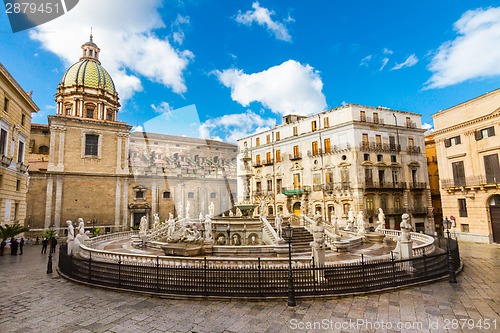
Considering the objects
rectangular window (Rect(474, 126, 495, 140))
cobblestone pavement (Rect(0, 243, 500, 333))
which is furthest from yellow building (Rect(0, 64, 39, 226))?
rectangular window (Rect(474, 126, 495, 140))

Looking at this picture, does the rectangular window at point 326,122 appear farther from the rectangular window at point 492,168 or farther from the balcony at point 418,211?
the rectangular window at point 492,168

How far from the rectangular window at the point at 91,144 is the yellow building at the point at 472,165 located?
119 feet

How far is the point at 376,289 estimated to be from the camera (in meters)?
8.64

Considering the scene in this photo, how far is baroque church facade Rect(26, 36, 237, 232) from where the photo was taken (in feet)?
102

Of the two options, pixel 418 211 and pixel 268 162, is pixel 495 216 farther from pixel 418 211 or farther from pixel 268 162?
pixel 268 162

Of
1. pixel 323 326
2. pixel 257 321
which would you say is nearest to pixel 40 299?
pixel 257 321

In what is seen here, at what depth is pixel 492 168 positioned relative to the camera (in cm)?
2103

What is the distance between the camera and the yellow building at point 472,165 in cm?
2108

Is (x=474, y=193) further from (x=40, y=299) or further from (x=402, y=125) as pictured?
(x=40, y=299)

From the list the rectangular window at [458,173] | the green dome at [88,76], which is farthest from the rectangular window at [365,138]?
the green dome at [88,76]

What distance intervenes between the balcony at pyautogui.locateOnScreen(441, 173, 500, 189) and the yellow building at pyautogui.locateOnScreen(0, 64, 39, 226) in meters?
33.7

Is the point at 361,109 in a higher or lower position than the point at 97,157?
higher

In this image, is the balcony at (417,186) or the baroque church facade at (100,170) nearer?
the baroque church facade at (100,170)

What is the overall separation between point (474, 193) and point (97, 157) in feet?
124
